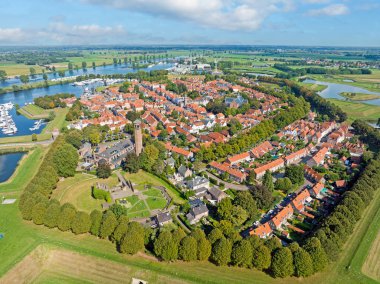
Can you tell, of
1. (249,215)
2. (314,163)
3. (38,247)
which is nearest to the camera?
(38,247)

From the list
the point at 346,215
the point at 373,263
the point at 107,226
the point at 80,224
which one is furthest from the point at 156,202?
the point at 373,263

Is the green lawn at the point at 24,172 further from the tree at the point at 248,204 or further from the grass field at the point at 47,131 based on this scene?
the tree at the point at 248,204

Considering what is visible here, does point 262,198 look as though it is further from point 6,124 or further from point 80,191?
point 6,124

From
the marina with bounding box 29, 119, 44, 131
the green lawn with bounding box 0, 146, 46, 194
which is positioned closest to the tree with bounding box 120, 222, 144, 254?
the green lawn with bounding box 0, 146, 46, 194

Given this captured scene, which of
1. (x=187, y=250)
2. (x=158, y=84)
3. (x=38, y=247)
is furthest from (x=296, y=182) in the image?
(x=158, y=84)

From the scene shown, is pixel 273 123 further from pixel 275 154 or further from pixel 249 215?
pixel 249 215

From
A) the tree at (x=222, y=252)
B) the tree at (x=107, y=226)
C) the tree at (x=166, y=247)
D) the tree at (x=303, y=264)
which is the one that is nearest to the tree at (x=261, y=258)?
the tree at (x=222, y=252)
